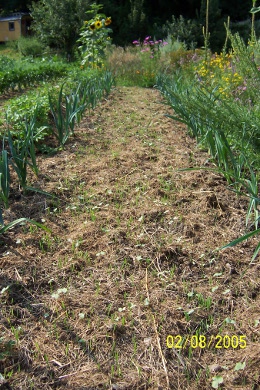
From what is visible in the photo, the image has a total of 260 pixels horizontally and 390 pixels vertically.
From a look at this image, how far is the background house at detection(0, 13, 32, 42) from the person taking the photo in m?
23.1

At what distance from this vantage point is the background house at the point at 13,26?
2314 cm

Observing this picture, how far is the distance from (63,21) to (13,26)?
9.92 metres

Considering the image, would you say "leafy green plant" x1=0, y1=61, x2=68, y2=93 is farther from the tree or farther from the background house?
the background house

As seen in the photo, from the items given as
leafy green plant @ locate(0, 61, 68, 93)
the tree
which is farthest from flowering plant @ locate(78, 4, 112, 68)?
the tree

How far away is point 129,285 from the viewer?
197 cm

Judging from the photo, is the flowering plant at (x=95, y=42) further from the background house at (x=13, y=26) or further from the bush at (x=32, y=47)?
the background house at (x=13, y=26)

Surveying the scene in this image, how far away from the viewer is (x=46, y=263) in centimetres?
212

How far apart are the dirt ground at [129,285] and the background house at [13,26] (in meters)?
22.9

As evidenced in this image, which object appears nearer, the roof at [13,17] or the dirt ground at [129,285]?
the dirt ground at [129,285]

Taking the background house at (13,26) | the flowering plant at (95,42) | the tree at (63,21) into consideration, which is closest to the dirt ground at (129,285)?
the flowering plant at (95,42)

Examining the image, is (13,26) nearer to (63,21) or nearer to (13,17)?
(13,17)

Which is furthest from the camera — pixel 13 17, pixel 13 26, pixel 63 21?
pixel 13 26

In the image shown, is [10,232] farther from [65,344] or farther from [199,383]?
[199,383]

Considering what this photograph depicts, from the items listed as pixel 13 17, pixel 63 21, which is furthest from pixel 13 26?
pixel 63 21
